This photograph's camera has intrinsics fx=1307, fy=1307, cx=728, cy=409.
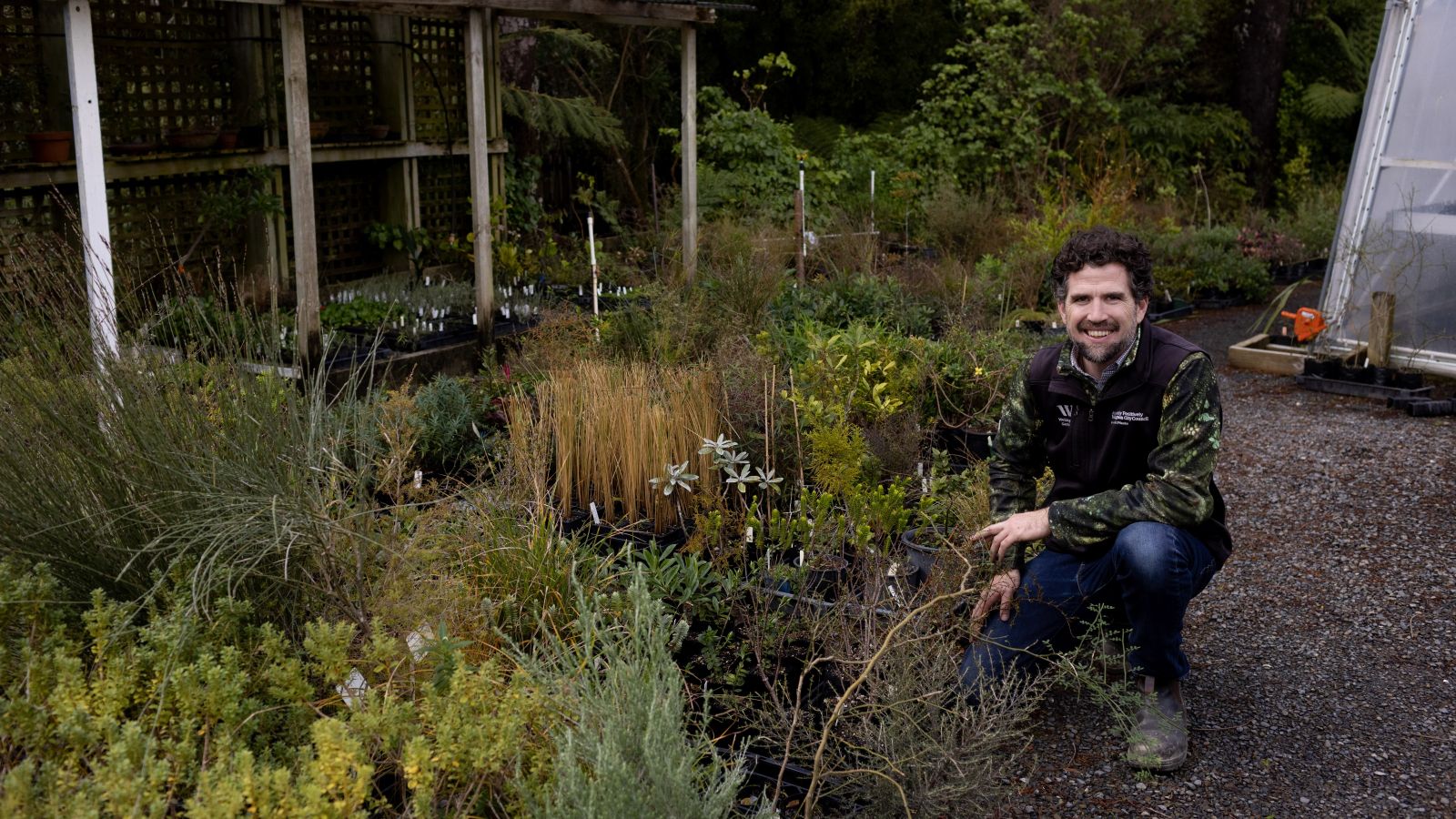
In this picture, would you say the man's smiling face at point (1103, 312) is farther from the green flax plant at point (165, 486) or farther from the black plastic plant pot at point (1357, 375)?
the black plastic plant pot at point (1357, 375)

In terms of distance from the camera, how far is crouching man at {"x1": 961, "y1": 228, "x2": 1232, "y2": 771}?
3.18 m

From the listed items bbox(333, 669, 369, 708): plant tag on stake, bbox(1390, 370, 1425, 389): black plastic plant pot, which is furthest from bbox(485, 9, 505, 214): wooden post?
bbox(333, 669, 369, 708): plant tag on stake

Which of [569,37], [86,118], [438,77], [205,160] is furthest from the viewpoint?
[569,37]

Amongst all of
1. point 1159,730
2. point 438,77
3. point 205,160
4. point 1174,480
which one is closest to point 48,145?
point 205,160

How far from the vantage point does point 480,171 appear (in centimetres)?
727

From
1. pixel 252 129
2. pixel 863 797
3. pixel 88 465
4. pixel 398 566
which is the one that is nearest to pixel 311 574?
pixel 398 566

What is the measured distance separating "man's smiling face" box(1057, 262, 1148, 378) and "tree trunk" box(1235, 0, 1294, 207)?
12473 mm

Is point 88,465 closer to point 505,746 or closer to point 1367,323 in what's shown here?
point 505,746

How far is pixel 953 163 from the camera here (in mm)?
12992

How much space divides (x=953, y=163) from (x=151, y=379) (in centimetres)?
1081

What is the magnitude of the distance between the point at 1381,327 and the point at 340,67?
6959 millimetres

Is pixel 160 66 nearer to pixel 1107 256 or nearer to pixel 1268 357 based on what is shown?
pixel 1107 256

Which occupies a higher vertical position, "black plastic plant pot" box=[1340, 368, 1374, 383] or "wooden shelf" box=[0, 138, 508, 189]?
"wooden shelf" box=[0, 138, 508, 189]

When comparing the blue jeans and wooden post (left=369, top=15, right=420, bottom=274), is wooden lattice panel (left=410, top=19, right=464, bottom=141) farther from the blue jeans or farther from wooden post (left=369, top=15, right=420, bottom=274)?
the blue jeans
